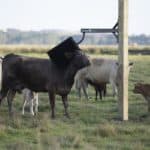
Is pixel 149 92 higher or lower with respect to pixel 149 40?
lower

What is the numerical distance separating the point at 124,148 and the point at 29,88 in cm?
598

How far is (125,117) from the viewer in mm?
18406

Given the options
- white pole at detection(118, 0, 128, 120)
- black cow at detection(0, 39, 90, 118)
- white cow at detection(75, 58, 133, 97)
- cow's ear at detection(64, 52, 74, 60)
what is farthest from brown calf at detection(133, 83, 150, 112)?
white cow at detection(75, 58, 133, 97)

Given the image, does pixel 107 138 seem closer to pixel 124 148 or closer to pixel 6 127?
Answer: pixel 124 148

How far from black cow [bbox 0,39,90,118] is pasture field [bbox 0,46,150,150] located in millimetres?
739

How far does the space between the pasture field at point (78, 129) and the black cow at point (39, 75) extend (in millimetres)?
739

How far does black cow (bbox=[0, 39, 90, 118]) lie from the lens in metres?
18.5

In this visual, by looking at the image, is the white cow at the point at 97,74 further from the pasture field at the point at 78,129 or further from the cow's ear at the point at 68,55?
the cow's ear at the point at 68,55

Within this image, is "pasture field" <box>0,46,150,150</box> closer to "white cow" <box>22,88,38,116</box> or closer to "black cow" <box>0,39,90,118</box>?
"white cow" <box>22,88,38,116</box>

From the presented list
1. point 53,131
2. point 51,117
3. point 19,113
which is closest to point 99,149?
Result: point 53,131

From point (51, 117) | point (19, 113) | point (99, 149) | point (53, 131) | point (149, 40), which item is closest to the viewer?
point (99, 149)

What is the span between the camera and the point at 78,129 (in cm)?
1595

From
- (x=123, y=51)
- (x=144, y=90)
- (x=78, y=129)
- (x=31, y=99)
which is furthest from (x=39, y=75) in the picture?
(x=144, y=90)

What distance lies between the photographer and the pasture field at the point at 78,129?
13594 millimetres
